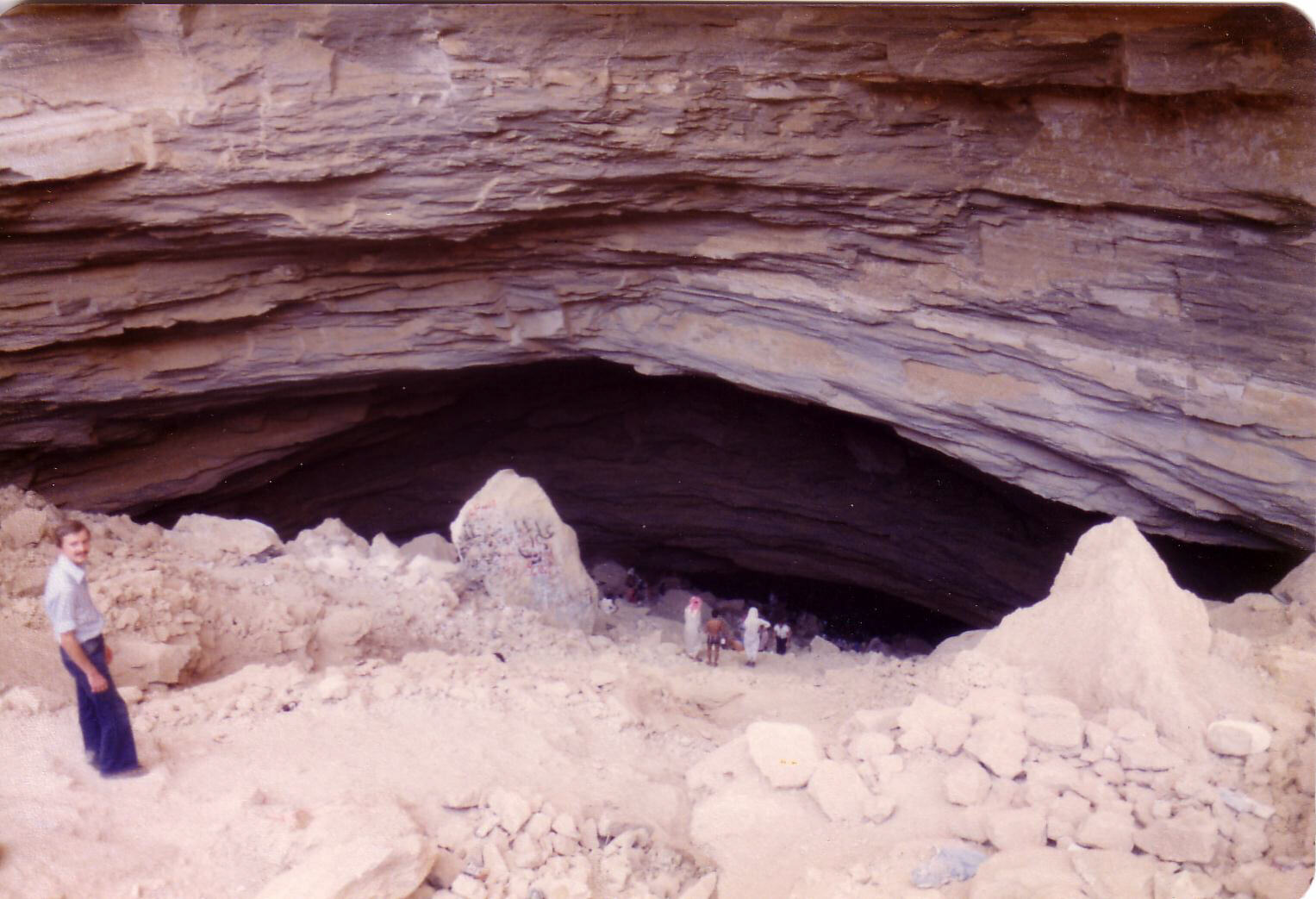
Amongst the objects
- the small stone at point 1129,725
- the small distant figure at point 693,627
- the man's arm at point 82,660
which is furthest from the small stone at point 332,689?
the small stone at point 1129,725

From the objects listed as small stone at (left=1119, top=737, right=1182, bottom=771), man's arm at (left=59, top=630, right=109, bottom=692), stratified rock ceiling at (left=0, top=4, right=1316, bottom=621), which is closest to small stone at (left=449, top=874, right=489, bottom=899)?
man's arm at (left=59, top=630, right=109, bottom=692)

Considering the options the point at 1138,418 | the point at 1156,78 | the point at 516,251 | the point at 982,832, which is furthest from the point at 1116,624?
the point at 516,251

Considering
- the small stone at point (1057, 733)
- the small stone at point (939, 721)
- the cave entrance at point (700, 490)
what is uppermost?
the small stone at point (1057, 733)

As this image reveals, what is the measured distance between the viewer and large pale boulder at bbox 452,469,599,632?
4.87 meters

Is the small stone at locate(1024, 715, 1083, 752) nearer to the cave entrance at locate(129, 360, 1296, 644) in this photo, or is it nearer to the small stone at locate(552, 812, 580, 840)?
the small stone at locate(552, 812, 580, 840)

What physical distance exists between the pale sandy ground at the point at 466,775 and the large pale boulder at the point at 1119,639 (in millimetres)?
96

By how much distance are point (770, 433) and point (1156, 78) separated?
4.25m

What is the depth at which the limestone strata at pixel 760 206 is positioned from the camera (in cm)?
380

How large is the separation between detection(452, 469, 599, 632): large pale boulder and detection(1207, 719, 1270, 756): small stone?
121 inches

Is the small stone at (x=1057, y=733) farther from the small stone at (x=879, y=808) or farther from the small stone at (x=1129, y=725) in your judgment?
the small stone at (x=879, y=808)

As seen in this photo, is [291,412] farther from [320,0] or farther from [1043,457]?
[1043,457]

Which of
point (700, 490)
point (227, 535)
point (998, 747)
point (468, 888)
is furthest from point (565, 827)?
point (700, 490)

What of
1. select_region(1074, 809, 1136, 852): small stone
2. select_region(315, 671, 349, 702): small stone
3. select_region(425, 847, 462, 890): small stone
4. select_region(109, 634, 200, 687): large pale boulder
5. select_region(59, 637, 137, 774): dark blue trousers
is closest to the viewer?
select_region(1074, 809, 1136, 852): small stone

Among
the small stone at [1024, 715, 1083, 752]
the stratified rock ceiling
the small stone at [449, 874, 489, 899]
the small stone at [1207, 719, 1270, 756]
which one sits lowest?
the small stone at [449, 874, 489, 899]
